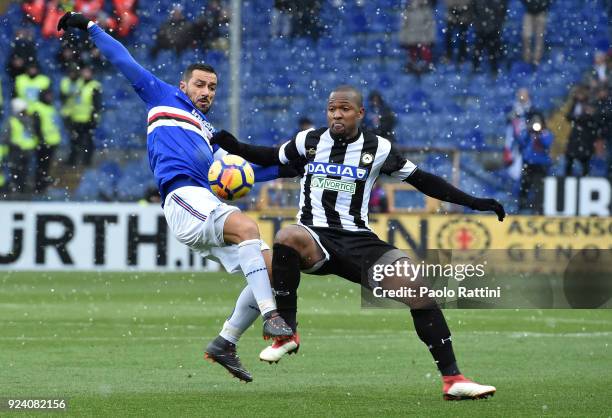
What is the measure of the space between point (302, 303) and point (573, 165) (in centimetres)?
744

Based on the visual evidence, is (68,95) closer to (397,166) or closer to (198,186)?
(198,186)

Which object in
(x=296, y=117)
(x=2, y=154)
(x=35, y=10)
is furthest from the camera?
(x=35, y=10)

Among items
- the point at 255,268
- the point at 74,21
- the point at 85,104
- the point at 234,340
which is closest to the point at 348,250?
the point at 255,268

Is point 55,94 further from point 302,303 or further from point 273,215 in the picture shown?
point 302,303

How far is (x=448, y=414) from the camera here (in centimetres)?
618

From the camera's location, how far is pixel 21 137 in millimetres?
19578

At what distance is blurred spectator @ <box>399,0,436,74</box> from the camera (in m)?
21.6

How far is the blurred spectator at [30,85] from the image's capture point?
20188 mm

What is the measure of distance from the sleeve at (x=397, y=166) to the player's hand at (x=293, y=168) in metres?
0.44

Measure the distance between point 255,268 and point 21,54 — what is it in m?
14.8

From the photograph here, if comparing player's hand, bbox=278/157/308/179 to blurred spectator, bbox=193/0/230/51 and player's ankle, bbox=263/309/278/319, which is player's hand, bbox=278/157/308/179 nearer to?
player's ankle, bbox=263/309/278/319

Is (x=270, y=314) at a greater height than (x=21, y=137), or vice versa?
(x=21, y=137)

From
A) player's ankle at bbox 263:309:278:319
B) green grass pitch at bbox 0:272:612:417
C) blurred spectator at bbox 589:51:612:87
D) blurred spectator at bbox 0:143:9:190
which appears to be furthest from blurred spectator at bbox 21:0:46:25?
player's ankle at bbox 263:309:278:319

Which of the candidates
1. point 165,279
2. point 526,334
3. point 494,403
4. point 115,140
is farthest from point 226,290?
point 494,403
